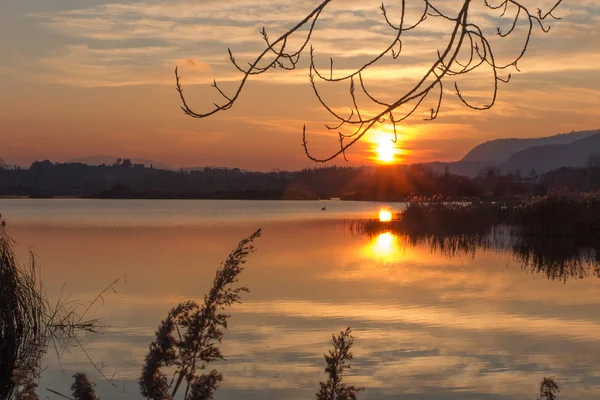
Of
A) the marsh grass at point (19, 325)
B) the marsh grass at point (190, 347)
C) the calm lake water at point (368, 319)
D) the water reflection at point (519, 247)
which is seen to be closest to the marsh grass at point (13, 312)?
the marsh grass at point (19, 325)

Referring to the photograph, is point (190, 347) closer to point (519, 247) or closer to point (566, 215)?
point (519, 247)

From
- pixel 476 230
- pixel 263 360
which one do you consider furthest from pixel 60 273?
pixel 476 230

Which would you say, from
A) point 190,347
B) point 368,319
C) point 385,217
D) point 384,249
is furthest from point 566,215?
point 190,347

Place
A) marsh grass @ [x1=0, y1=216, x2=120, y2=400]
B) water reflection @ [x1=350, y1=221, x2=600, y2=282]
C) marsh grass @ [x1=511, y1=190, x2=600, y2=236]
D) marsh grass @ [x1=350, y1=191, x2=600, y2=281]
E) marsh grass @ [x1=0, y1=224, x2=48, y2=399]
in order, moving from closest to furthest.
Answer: marsh grass @ [x1=0, y1=216, x2=120, y2=400] < marsh grass @ [x1=0, y1=224, x2=48, y2=399] < water reflection @ [x1=350, y1=221, x2=600, y2=282] < marsh grass @ [x1=350, y1=191, x2=600, y2=281] < marsh grass @ [x1=511, y1=190, x2=600, y2=236]

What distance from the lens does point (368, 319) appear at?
13992 mm

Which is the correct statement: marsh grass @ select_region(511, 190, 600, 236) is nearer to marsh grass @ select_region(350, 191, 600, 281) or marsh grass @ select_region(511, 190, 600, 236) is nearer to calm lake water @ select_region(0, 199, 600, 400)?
marsh grass @ select_region(350, 191, 600, 281)

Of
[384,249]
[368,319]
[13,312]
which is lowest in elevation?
[13,312]

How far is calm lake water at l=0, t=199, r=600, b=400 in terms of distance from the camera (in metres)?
9.59

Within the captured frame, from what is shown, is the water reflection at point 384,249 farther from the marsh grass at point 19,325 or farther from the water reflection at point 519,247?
the marsh grass at point 19,325

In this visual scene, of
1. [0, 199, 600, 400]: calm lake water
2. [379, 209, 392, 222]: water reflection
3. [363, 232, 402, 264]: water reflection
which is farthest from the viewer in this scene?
[379, 209, 392, 222]: water reflection

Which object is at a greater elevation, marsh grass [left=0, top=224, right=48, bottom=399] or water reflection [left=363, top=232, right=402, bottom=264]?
water reflection [left=363, top=232, right=402, bottom=264]

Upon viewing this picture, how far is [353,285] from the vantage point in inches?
750

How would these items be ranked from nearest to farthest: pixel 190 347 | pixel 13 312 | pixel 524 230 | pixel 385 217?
1. pixel 190 347
2. pixel 13 312
3. pixel 524 230
4. pixel 385 217

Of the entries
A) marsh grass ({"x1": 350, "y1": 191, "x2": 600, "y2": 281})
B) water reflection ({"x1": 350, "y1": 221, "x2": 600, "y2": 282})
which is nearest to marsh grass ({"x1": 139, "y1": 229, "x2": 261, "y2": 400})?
water reflection ({"x1": 350, "y1": 221, "x2": 600, "y2": 282})
